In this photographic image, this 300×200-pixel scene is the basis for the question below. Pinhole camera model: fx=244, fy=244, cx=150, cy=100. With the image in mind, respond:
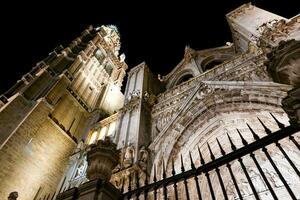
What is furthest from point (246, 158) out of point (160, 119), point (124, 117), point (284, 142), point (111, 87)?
point (111, 87)

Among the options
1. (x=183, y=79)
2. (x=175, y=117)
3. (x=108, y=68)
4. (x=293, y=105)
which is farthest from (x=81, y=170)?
(x=108, y=68)

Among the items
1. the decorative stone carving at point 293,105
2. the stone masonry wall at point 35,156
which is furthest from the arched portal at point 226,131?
the stone masonry wall at point 35,156

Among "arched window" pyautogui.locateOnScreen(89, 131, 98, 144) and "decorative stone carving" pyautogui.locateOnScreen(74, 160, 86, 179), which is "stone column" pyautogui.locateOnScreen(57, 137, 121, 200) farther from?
"arched window" pyautogui.locateOnScreen(89, 131, 98, 144)

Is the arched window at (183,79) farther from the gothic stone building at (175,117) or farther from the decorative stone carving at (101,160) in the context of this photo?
the decorative stone carving at (101,160)

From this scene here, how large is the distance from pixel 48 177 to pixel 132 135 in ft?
21.0

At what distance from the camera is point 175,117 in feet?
37.4

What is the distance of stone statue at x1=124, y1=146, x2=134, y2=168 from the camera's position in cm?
965

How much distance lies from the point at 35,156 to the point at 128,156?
7.01 m

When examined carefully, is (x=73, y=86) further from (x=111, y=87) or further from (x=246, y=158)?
(x=246, y=158)

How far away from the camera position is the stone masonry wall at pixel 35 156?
1208 cm

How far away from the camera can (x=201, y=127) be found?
11047mm

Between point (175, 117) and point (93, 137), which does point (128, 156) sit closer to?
point (175, 117)

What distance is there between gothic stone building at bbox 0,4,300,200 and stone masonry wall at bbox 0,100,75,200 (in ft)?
0.18

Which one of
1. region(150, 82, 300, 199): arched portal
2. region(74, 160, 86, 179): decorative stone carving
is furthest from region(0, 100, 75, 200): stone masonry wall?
region(150, 82, 300, 199): arched portal
